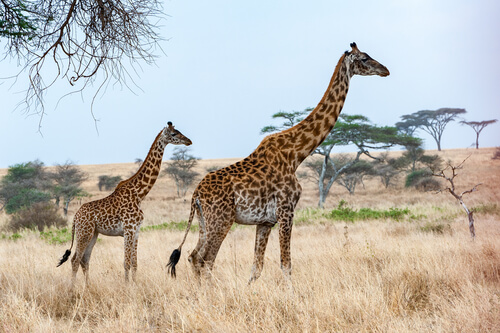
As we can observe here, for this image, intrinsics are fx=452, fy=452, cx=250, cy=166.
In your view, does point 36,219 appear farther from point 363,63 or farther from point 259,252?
point 363,63

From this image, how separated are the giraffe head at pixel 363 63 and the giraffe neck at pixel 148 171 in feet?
8.87

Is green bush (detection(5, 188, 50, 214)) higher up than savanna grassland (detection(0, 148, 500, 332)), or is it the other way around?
savanna grassland (detection(0, 148, 500, 332))

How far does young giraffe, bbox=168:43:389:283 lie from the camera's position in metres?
4.92

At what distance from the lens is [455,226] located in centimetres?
1182

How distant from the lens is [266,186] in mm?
5031

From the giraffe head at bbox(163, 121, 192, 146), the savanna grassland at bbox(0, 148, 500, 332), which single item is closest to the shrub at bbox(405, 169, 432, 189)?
the savanna grassland at bbox(0, 148, 500, 332)

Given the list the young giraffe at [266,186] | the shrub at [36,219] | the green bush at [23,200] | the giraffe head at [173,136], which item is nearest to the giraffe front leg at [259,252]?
the young giraffe at [266,186]

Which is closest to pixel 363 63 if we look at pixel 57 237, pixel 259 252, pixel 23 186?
pixel 259 252

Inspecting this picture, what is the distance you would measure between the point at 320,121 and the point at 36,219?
50.3 ft

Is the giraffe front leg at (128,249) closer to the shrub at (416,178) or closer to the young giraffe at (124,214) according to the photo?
the young giraffe at (124,214)

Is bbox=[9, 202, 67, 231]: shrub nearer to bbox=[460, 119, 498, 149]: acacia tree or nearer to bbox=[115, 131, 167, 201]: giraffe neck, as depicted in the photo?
bbox=[115, 131, 167, 201]: giraffe neck

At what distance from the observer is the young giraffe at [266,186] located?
492 centimetres

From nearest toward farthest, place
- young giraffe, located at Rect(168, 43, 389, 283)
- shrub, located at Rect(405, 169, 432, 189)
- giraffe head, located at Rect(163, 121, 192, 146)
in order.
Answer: young giraffe, located at Rect(168, 43, 389, 283)
giraffe head, located at Rect(163, 121, 192, 146)
shrub, located at Rect(405, 169, 432, 189)

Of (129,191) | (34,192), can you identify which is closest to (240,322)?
(129,191)
